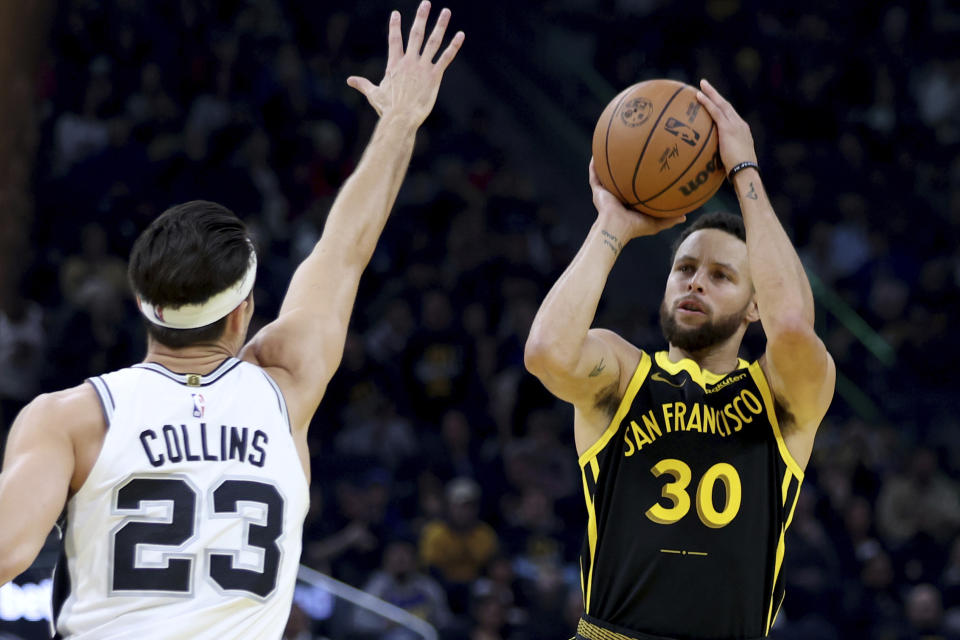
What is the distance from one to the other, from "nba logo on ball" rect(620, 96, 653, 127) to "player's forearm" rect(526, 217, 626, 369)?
461mm

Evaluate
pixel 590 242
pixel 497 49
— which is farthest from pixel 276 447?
pixel 497 49

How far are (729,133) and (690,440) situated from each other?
110cm

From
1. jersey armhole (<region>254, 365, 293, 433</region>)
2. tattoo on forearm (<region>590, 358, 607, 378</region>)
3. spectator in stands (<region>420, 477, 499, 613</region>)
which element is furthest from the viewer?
spectator in stands (<region>420, 477, 499, 613</region>)

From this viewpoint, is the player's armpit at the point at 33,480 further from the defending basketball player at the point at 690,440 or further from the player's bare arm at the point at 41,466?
the defending basketball player at the point at 690,440

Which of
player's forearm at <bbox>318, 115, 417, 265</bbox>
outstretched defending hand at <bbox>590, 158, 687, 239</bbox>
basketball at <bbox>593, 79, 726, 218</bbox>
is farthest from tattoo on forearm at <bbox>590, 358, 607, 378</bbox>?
player's forearm at <bbox>318, 115, 417, 265</bbox>

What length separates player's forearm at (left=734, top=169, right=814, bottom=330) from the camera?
4203 mm

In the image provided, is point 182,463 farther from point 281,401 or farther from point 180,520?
point 281,401

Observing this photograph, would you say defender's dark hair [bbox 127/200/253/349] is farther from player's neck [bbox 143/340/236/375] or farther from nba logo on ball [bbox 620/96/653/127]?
nba logo on ball [bbox 620/96/653/127]

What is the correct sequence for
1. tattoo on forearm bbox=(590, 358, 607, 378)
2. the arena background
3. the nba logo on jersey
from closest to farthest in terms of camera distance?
the nba logo on jersey → tattoo on forearm bbox=(590, 358, 607, 378) → the arena background

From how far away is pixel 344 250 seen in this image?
3520 mm

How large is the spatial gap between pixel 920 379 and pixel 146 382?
10.3 metres

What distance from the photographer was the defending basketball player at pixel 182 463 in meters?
2.85

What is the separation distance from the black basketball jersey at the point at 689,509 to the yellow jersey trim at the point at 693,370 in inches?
1.0

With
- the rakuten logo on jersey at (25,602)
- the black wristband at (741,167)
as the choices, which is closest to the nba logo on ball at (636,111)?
the black wristband at (741,167)
